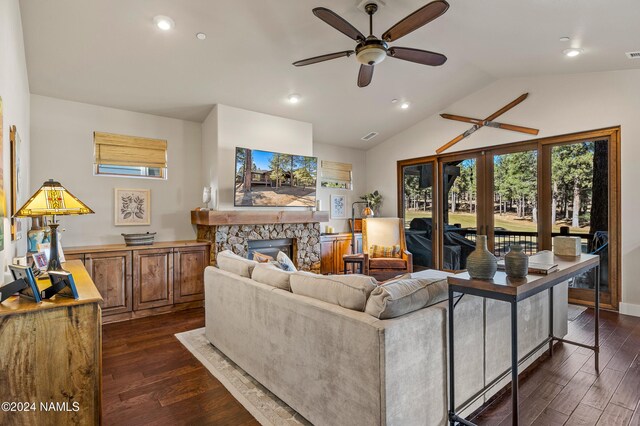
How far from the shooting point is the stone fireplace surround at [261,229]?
461cm

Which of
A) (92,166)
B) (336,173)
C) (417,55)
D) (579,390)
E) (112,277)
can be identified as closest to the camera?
(579,390)

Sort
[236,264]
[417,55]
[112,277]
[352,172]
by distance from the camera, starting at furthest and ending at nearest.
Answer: [352,172] < [112,277] < [417,55] < [236,264]

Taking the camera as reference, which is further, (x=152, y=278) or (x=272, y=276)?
(x=152, y=278)

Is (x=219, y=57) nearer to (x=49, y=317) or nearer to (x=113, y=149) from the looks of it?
(x=113, y=149)

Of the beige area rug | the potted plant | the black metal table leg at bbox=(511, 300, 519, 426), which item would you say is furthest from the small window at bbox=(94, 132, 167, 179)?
the black metal table leg at bbox=(511, 300, 519, 426)

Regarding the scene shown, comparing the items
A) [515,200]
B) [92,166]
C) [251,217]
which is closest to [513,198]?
[515,200]

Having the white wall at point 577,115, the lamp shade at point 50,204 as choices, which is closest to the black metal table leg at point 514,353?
the lamp shade at point 50,204

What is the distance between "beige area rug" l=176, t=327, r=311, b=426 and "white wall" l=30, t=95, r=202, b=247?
2.17 meters

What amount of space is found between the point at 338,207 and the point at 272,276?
Answer: 462 centimetres

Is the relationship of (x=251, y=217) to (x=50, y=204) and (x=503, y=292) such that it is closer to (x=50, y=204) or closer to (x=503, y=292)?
(x=50, y=204)

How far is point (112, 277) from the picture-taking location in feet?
13.0

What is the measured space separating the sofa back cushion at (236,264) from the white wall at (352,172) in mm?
3615

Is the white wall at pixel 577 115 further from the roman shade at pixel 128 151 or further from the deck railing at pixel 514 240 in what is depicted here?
the roman shade at pixel 128 151

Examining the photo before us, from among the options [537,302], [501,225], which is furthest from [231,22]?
[501,225]
